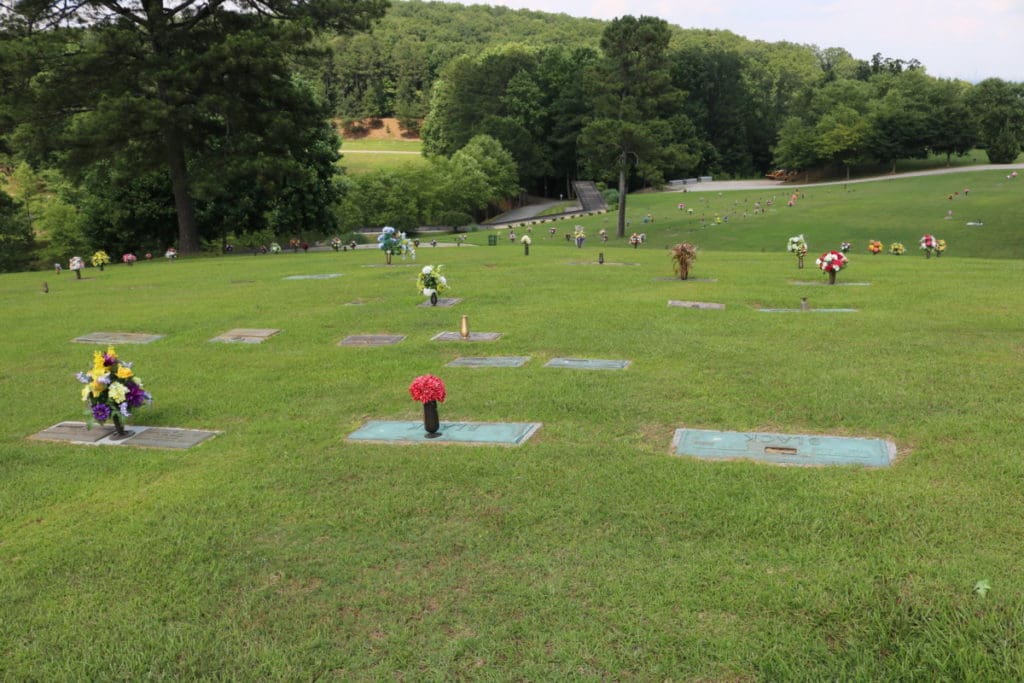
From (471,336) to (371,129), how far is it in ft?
445

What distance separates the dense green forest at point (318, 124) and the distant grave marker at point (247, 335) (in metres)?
19.5

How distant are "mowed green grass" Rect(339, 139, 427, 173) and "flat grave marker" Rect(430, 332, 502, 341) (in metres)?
94.2

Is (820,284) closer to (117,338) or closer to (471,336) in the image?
(471,336)

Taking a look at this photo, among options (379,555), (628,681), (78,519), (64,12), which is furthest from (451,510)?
(64,12)

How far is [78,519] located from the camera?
264 inches

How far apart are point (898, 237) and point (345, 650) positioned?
45.2 metres

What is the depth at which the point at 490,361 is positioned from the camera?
11992 mm

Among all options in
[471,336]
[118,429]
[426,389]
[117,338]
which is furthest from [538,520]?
[117,338]

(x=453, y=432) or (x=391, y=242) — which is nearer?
(x=453, y=432)

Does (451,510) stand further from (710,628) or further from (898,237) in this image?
(898,237)

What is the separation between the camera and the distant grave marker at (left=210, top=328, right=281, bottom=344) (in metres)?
14.5

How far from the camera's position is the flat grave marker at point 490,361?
11.7 metres

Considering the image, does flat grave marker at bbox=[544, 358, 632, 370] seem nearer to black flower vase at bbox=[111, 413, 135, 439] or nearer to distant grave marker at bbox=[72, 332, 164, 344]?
black flower vase at bbox=[111, 413, 135, 439]

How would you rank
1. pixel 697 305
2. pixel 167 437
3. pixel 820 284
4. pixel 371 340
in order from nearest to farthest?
pixel 167 437, pixel 371 340, pixel 697 305, pixel 820 284
